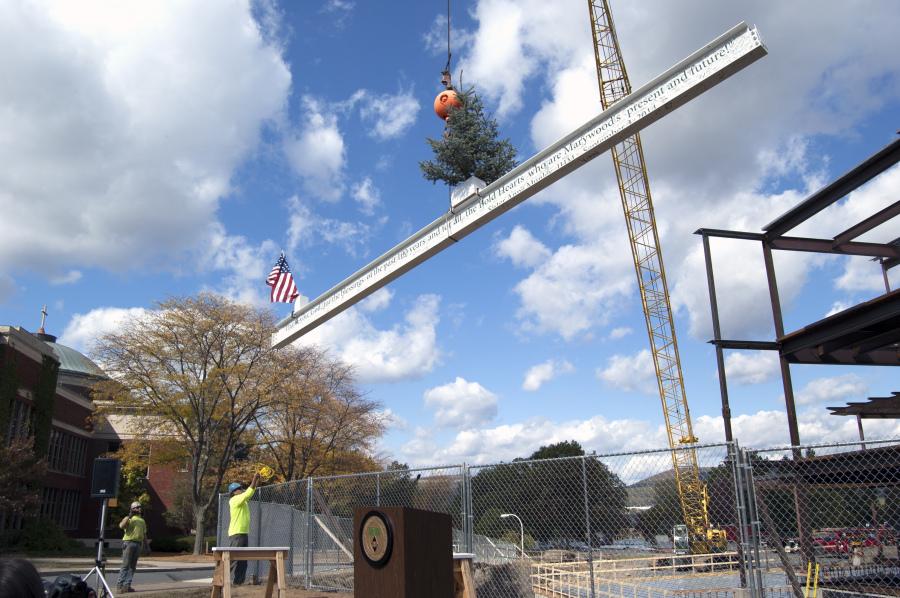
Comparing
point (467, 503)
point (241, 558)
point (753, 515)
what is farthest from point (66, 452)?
point (753, 515)

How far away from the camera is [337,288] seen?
38.8 ft

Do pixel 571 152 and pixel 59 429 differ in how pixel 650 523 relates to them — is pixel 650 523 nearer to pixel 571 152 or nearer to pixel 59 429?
pixel 571 152

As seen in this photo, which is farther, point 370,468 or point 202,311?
point 370,468

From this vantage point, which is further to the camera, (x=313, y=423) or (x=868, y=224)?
(x=313, y=423)

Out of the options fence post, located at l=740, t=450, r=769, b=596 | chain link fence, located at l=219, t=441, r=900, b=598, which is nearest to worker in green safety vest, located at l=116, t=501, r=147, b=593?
chain link fence, located at l=219, t=441, r=900, b=598

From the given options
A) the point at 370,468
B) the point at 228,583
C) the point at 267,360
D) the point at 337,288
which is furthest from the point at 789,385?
the point at 370,468

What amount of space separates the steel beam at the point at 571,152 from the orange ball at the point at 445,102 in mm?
1520

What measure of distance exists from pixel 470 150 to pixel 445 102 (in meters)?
0.96

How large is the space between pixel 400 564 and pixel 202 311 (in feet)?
96.1

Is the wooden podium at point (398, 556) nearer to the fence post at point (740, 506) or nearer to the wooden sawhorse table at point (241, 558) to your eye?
the fence post at point (740, 506)

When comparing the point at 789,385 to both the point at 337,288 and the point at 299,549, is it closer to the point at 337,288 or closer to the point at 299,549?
the point at 337,288

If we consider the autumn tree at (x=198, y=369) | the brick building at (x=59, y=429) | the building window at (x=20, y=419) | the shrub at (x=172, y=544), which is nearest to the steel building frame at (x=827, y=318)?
the autumn tree at (x=198, y=369)

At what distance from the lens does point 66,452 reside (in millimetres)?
41531

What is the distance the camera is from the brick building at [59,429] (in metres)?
32.7
